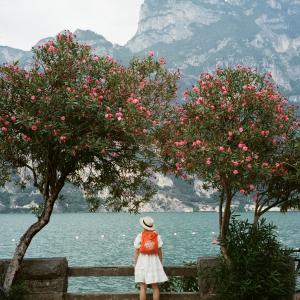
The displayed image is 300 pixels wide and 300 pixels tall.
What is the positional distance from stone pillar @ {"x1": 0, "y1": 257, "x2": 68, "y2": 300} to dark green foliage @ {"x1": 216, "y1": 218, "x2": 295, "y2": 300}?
3.66m

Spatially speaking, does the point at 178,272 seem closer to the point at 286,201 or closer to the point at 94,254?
the point at 286,201

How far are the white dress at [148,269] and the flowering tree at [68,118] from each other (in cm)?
246

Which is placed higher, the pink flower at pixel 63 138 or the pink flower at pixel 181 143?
the pink flower at pixel 181 143

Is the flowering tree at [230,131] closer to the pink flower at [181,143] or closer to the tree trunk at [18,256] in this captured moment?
the pink flower at [181,143]

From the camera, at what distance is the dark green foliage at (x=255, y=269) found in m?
10.2

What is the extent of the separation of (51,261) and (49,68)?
4532 millimetres

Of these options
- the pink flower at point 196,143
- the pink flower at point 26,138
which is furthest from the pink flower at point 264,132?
the pink flower at point 26,138

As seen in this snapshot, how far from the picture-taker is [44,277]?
11219mm

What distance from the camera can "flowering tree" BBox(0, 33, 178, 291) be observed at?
1044cm

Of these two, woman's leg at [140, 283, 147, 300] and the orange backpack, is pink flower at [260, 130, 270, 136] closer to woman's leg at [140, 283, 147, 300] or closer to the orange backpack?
the orange backpack

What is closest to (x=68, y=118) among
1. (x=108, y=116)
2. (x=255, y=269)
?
(x=108, y=116)

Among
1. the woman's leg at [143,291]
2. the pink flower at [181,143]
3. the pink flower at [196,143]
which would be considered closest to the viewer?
the pink flower at [196,143]

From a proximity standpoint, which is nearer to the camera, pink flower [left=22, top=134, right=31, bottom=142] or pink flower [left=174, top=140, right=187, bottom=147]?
pink flower [left=22, top=134, right=31, bottom=142]

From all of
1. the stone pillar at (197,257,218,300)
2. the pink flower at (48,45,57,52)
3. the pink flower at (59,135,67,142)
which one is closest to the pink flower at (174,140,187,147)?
the pink flower at (59,135,67,142)
